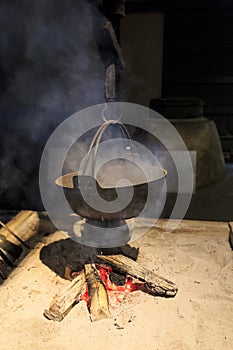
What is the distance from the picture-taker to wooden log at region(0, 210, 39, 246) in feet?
12.2

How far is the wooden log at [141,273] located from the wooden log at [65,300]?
297 mm

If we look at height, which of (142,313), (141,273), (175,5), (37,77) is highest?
(175,5)

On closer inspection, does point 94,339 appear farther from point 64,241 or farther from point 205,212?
point 205,212

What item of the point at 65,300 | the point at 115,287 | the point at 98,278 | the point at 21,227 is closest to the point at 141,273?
the point at 115,287

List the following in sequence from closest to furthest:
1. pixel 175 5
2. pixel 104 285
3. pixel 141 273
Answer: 1. pixel 104 285
2. pixel 141 273
3. pixel 175 5

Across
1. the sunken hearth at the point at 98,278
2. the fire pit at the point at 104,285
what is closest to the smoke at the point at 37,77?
the sunken hearth at the point at 98,278

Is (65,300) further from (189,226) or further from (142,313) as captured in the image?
(189,226)

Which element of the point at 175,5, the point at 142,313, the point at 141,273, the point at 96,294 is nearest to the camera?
the point at 142,313

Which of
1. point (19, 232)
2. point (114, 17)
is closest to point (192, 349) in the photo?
point (19, 232)

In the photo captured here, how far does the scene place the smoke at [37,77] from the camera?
4035 mm

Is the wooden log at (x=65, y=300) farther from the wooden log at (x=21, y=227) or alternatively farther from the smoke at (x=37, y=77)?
the smoke at (x=37, y=77)

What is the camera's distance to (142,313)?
8.89 ft

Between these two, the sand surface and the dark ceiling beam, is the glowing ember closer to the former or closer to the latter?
the sand surface

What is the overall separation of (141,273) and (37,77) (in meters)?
2.37
